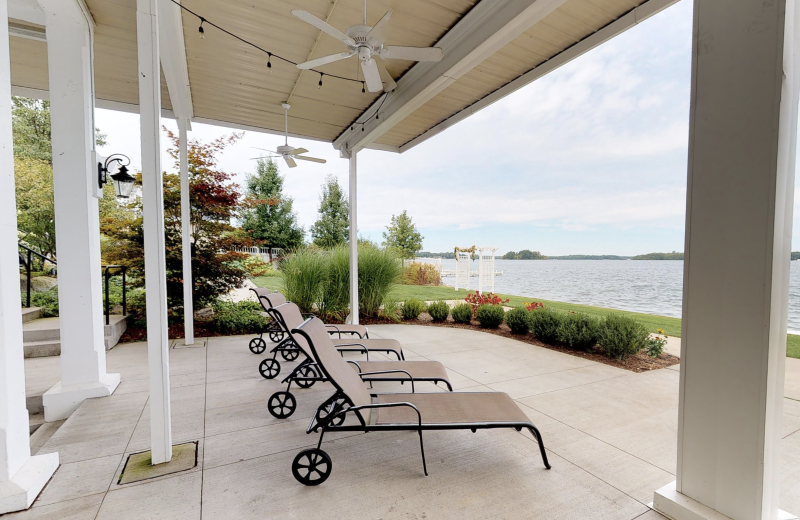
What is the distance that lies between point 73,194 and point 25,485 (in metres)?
2.23

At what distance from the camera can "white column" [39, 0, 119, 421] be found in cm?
289

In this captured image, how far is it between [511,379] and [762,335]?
2576 mm

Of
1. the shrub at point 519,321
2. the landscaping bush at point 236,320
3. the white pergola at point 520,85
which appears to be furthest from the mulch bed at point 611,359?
the landscaping bush at point 236,320

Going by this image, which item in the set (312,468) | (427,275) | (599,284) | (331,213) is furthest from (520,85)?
(331,213)

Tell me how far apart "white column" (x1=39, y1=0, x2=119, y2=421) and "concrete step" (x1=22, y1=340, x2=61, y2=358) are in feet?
6.34

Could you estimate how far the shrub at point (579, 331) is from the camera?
4824 millimetres

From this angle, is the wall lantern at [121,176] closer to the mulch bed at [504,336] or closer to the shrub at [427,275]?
the mulch bed at [504,336]

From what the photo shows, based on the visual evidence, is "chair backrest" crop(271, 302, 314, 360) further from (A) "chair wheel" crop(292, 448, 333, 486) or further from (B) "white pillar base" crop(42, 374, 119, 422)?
(B) "white pillar base" crop(42, 374, 119, 422)

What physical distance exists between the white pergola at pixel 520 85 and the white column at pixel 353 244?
2.37 metres

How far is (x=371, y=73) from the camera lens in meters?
3.25

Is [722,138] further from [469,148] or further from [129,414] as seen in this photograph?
[469,148]

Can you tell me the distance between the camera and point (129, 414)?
291cm

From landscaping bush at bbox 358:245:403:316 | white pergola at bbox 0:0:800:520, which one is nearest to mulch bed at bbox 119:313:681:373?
landscaping bush at bbox 358:245:403:316

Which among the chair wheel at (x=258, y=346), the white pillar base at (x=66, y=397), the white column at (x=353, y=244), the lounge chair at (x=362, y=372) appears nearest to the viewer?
the lounge chair at (x=362, y=372)
